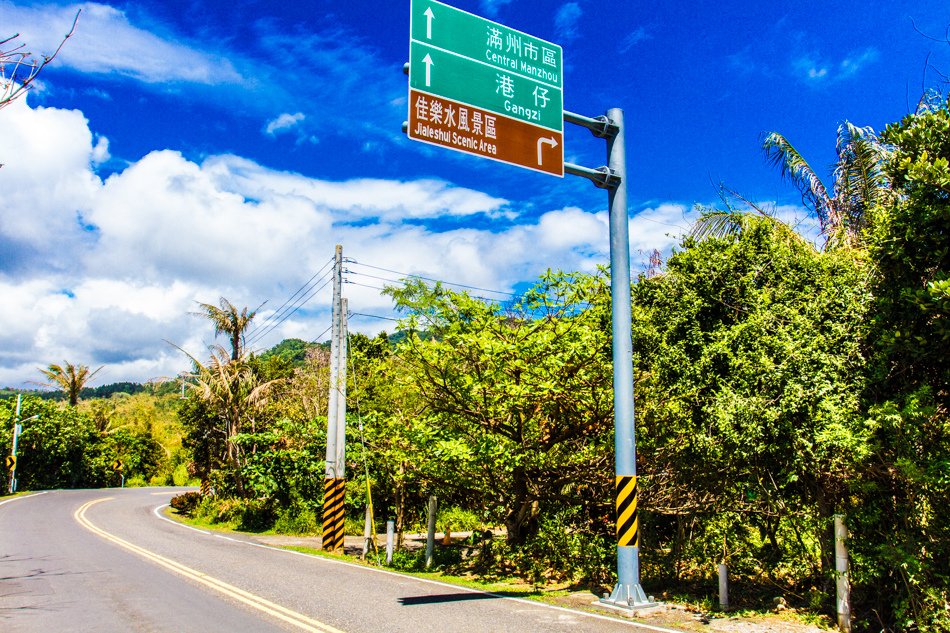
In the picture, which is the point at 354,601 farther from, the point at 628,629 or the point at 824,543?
the point at 824,543

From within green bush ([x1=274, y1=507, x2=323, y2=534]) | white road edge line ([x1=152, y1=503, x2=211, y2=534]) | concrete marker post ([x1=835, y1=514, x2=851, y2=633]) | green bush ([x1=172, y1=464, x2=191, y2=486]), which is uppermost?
concrete marker post ([x1=835, y1=514, x2=851, y2=633])

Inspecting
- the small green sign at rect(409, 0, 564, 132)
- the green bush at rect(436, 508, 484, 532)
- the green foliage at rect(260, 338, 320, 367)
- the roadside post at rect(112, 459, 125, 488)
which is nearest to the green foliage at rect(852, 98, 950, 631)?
the small green sign at rect(409, 0, 564, 132)

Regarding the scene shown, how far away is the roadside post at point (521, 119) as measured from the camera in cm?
809

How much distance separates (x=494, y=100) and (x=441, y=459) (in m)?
7.04

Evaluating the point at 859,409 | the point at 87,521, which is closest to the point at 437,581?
the point at 859,409

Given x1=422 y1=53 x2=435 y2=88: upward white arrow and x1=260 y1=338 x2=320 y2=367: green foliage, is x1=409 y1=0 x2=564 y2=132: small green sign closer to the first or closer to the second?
x1=422 y1=53 x2=435 y2=88: upward white arrow

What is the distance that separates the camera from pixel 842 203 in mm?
17984

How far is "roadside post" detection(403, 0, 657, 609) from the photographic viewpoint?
26.6 feet

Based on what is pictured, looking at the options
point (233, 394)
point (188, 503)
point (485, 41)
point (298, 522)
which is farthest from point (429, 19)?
point (188, 503)

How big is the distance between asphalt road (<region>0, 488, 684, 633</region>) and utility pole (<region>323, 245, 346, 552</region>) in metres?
1.30

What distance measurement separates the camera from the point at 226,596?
34.1 feet

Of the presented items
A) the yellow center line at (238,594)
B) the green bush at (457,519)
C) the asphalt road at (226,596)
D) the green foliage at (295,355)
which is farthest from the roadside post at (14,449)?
the green bush at (457,519)

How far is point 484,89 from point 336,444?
1167 centimetres

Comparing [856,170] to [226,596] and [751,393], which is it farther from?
[226,596]
